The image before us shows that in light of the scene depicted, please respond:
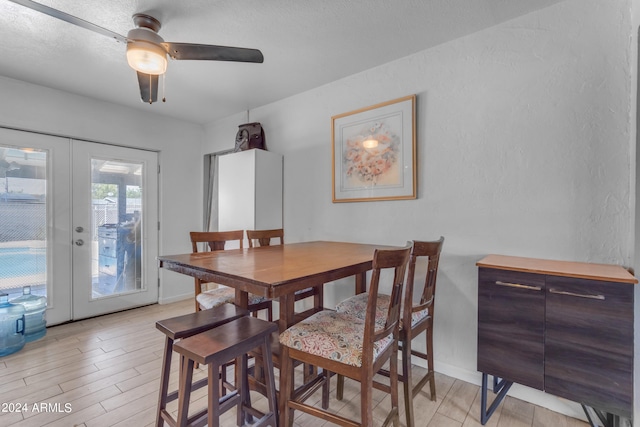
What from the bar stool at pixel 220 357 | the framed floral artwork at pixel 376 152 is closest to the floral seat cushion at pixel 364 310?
the bar stool at pixel 220 357

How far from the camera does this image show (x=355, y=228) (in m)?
2.75

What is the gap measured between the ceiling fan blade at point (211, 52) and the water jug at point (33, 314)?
2872 mm

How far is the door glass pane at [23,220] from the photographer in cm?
283

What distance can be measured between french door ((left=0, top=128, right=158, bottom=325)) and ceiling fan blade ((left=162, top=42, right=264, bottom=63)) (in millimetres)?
2376

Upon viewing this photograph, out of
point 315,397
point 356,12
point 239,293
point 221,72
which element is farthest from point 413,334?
point 221,72

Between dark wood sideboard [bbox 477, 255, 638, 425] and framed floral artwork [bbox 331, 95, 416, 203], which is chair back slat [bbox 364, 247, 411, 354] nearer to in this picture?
dark wood sideboard [bbox 477, 255, 638, 425]

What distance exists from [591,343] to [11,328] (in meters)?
4.17

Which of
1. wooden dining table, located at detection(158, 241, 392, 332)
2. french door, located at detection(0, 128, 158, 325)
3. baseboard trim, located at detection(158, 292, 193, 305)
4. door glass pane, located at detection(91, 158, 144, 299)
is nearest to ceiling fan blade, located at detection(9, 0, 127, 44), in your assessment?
wooden dining table, located at detection(158, 241, 392, 332)

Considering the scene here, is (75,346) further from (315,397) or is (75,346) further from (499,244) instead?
(499,244)

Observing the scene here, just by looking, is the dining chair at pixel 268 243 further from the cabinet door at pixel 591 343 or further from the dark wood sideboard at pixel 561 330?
the cabinet door at pixel 591 343

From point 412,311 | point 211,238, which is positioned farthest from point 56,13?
point 412,311

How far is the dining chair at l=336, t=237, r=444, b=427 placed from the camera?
158 cm

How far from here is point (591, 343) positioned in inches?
55.8

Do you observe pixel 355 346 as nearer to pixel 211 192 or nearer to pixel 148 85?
pixel 148 85
